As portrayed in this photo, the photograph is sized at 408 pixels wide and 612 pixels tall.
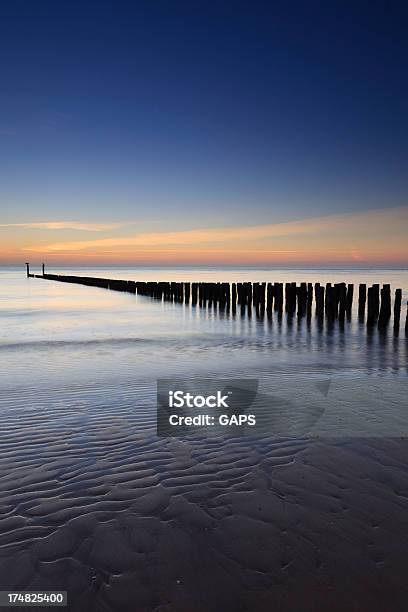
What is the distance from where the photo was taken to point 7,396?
6.67 metres

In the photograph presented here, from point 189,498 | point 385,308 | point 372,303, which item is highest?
point 372,303

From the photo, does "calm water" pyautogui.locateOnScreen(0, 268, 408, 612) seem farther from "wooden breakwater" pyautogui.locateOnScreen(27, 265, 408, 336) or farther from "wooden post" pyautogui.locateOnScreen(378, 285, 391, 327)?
"wooden breakwater" pyautogui.locateOnScreen(27, 265, 408, 336)

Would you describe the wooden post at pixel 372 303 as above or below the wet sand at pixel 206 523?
above

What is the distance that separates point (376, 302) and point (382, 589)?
1570 centimetres

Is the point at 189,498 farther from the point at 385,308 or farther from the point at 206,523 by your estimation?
the point at 385,308

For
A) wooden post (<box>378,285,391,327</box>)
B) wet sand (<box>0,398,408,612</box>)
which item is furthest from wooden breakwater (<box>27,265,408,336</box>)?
wet sand (<box>0,398,408,612</box>)

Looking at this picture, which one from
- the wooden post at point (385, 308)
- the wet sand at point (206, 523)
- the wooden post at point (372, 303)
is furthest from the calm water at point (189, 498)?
the wooden post at point (372, 303)

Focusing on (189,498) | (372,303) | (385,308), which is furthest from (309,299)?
(189,498)

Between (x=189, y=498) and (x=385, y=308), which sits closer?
(x=189, y=498)

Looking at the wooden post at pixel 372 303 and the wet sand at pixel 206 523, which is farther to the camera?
the wooden post at pixel 372 303

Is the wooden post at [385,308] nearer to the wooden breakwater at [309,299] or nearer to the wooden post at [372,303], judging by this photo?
the wooden breakwater at [309,299]

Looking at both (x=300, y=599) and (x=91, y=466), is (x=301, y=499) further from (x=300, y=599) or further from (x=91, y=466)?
(x=91, y=466)

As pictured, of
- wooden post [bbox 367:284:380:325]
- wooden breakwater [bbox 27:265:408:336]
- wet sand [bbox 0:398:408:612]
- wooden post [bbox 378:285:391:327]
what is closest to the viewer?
wet sand [bbox 0:398:408:612]

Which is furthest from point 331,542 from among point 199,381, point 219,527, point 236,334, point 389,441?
point 236,334
